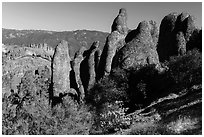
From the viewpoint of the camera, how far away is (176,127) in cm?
2658

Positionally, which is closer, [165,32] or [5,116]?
[5,116]

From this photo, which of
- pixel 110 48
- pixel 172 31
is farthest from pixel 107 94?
pixel 172 31

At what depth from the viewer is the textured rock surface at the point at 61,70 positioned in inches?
2795

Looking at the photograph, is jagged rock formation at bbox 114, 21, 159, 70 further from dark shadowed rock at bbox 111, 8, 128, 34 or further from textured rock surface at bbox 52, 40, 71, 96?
textured rock surface at bbox 52, 40, 71, 96

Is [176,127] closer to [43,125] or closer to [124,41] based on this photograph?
[43,125]

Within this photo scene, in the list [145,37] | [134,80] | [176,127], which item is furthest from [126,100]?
[176,127]

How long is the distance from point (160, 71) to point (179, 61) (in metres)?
4.20

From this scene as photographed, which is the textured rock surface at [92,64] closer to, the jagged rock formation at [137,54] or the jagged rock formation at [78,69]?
the jagged rock formation at [78,69]

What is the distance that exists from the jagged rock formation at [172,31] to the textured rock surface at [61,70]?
20649 millimetres

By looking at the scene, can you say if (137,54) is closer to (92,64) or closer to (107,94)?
(107,94)

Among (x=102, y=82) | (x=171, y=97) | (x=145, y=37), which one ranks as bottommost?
(x=171, y=97)

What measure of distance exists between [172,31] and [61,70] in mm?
24829

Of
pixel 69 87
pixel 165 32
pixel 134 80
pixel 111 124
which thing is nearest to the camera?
pixel 111 124

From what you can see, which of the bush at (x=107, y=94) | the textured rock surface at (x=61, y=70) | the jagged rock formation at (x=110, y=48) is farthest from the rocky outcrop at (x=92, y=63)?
the bush at (x=107, y=94)
